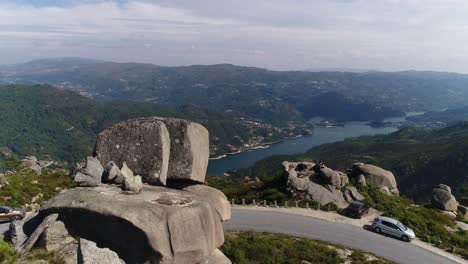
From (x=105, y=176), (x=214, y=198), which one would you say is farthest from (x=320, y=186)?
(x=105, y=176)

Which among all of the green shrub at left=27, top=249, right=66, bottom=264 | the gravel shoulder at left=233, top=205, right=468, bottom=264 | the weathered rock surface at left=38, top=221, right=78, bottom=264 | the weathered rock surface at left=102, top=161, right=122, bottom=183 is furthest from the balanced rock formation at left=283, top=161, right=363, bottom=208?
the green shrub at left=27, top=249, right=66, bottom=264

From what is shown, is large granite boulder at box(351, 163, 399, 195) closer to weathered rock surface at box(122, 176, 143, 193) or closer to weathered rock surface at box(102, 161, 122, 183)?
weathered rock surface at box(122, 176, 143, 193)

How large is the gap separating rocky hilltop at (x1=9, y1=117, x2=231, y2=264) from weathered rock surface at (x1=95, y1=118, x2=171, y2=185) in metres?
0.05

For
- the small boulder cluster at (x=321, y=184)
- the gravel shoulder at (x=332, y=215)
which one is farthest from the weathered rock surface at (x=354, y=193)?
the gravel shoulder at (x=332, y=215)

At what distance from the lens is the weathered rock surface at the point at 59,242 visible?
1368 cm

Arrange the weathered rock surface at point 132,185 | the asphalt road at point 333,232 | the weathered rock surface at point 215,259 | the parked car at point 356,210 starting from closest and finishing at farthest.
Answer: the weathered rock surface at point 132,185, the weathered rock surface at point 215,259, the asphalt road at point 333,232, the parked car at point 356,210

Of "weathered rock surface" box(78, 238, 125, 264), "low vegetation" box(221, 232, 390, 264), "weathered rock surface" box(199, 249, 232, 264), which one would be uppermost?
"weathered rock surface" box(78, 238, 125, 264)

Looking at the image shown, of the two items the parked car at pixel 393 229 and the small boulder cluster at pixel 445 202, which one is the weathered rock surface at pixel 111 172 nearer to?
the parked car at pixel 393 229

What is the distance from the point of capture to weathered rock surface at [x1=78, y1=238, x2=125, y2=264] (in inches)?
470

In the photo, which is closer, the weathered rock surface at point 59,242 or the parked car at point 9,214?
the weathered rock surface at point 59,242

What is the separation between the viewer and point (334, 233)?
3375cm

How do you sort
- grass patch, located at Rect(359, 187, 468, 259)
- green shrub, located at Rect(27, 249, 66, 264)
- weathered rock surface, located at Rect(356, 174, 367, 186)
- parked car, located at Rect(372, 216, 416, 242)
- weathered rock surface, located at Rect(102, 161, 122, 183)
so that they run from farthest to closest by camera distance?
weathered rock surface, located at Rect(356, 174, 367, 186) → grass patch, located at Rect(359, 187, 468, 259) → parked car, located at Rect(372, 216, 416, 242) → weathered rock surface, located at Rect(102, 161, 122, 183) → green shrub, located at Rect(27, 249, 66, 264)

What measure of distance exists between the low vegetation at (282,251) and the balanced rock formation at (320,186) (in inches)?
484

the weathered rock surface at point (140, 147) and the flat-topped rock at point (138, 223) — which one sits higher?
the weathered rock surface at point (140, 147)
